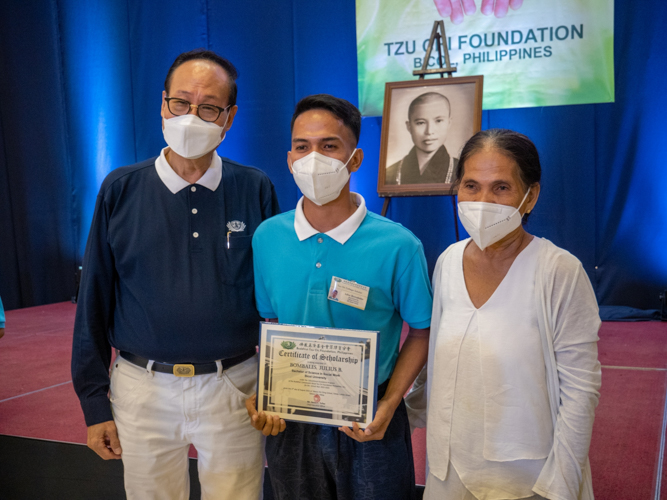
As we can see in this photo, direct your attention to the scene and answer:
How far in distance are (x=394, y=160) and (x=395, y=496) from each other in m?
3.44

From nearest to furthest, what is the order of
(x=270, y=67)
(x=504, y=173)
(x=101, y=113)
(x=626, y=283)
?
(x=504, y=173) → (x=626, y=283) → (x=270, y=67) → (x=101, y=113)

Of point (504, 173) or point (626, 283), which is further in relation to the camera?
point (626, 283)

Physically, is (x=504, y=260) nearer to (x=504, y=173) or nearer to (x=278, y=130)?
(x=504, y=173)

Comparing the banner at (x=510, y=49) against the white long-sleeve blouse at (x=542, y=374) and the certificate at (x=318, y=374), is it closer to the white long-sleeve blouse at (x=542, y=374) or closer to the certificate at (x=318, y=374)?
the white long-sleeve blouse at (x=542, y=374)

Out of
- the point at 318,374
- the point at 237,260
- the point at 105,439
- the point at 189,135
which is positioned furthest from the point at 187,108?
the point at 105,439

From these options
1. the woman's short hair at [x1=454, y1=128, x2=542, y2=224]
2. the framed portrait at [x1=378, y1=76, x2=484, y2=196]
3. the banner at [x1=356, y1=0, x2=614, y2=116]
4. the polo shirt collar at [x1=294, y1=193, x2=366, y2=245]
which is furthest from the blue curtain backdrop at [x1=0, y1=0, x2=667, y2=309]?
the polo shirt collar at [x1=294, y1=193, x2=366, y2=245]

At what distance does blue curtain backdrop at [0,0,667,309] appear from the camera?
5.00 metres

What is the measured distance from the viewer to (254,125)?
6121 millimetres

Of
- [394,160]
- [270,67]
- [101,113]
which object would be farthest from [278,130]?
[101,113]

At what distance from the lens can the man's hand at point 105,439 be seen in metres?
1.58

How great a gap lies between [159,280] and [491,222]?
2.90ft

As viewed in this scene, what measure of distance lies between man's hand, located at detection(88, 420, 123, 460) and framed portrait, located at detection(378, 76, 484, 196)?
3.13 meters

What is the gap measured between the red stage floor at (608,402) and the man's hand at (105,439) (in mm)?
1290

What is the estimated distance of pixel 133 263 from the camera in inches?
61.7
